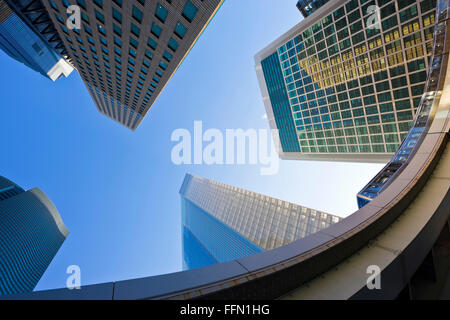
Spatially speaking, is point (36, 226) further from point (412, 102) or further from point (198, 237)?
point (412, 102)

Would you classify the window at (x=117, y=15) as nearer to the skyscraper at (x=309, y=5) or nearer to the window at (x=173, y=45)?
the window at (x=173, y=45)

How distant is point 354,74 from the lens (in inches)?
1842

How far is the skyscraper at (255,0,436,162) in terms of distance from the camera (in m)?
37.4

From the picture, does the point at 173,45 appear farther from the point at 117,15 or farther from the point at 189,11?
the point at 117,15

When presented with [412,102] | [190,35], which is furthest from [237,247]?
[190,35]

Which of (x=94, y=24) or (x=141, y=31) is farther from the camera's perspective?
(x=94, y=24)

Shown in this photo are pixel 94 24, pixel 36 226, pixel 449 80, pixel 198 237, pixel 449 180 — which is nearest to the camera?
pixel 449 180

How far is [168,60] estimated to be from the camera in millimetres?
25156

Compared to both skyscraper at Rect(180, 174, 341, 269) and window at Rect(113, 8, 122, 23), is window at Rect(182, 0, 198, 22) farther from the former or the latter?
skyscraper at Rect(180, 174, 341, 269)

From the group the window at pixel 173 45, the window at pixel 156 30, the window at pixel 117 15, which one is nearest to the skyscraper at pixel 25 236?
the window at pixel 117 15

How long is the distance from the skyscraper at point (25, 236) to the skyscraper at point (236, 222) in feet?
317
